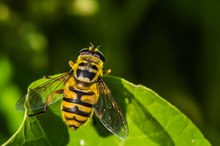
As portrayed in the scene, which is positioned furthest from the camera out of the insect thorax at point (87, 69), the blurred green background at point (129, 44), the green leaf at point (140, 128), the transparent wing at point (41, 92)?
the blurred green background at point (129, 44)

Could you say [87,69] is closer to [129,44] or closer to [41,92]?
[41,92]

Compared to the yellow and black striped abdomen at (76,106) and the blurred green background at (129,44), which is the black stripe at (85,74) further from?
the blurred green background at (129,44)

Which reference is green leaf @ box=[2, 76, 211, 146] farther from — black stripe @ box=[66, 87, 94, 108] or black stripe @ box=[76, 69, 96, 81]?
black stripe @ box=[76, 69, 96, 81]

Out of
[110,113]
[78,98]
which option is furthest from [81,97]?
[110,113]

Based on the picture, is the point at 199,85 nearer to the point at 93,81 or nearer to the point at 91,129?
the point at 93,81

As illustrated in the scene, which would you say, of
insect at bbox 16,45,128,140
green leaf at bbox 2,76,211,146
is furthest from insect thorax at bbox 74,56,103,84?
green leaf at bbox 2,76,211,146

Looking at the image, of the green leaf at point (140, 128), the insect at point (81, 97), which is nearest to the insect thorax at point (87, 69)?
the insect at point (81, 97)

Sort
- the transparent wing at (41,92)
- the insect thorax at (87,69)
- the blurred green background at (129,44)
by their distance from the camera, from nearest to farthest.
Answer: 1. the transparent wing at (41,92)
2. the insect thorax at (87,69)
3. the blurred green background at (129,44)
